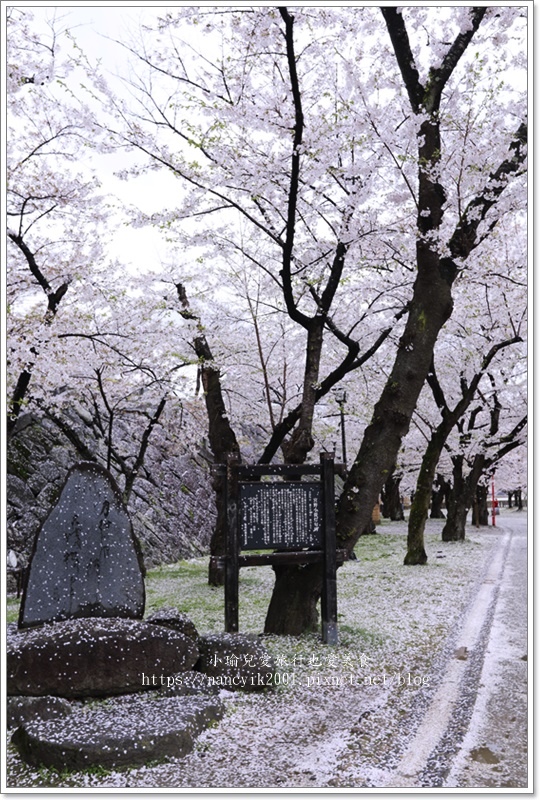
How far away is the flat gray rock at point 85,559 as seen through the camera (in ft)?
16.2

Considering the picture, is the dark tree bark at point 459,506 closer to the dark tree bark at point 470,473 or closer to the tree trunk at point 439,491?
the dark tree bark at point 470,473

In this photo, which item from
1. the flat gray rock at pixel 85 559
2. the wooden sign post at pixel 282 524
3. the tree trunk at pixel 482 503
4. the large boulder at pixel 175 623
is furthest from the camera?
the tree trunk at pixel 482 503

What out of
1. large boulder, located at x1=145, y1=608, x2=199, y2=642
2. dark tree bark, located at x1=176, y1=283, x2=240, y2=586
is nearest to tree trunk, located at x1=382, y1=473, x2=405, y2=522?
dark tree bark, located at x1=176, y1=283, x2=240, y2=586

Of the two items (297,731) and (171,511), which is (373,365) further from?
(297,731)

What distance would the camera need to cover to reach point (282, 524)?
20.8 feet

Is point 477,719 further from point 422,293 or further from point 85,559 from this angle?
point 422,293

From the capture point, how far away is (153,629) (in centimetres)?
476

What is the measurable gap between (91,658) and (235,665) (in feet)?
3.86

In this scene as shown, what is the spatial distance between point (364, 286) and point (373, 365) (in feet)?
21.7

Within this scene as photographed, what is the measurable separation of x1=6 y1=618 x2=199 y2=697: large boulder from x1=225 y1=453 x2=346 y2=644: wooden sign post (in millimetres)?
1474

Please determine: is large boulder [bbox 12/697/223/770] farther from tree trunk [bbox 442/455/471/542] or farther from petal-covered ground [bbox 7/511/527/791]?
tree trunk [bbox 442/455/471/542]

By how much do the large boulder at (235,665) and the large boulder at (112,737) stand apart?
2.49ft

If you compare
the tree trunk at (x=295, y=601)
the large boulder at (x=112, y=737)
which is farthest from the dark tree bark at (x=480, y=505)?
the large boulder at (x=112, y=737)

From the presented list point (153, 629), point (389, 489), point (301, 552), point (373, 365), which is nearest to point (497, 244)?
point (373, 365)
